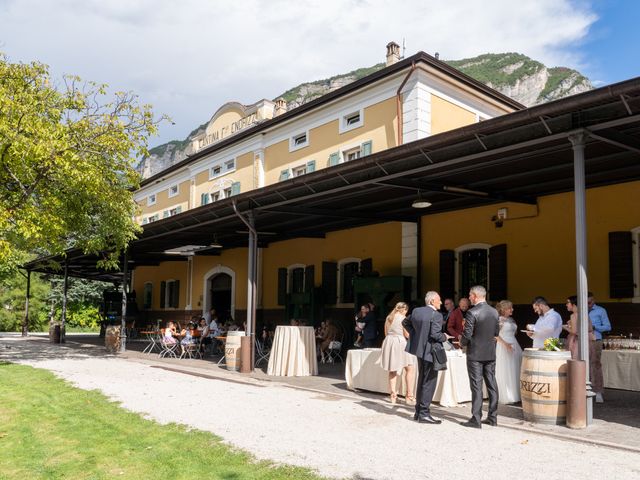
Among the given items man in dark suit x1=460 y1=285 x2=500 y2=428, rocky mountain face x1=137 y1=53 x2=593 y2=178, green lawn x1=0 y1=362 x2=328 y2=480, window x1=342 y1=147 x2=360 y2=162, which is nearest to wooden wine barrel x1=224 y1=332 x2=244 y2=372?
Answer: green lawn x1=0 y1=362 x2=328 y2=480

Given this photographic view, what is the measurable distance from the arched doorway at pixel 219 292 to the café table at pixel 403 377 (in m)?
12.8

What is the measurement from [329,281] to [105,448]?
10852 mm

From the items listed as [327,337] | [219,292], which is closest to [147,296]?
[219,292]

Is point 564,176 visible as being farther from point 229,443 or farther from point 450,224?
point 229,443

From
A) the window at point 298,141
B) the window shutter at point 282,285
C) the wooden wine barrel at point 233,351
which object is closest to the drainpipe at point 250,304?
the wooden wine barrel at point 233,351

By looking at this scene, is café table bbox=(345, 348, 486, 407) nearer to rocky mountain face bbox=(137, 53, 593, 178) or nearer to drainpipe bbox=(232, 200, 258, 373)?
drainpipe bbox=(232, 200, 258, 373)

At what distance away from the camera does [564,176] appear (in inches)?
388

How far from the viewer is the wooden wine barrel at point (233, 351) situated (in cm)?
1227

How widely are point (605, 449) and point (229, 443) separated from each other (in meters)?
3.58

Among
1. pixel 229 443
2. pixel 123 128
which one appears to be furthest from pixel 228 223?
pixel 229 443

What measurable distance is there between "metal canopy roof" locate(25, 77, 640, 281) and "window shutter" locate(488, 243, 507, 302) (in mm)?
1041

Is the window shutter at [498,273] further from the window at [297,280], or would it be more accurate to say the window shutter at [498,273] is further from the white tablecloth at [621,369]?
the window at [297,280]

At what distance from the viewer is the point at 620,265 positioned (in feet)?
32.4

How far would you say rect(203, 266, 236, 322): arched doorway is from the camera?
21.9 metres
